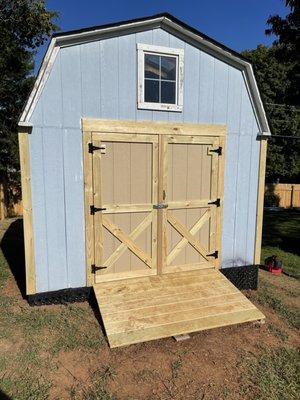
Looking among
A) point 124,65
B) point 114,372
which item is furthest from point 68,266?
point 124,65

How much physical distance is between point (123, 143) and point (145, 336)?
2811mm

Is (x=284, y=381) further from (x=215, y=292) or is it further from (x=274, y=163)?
(x=274, y=163)

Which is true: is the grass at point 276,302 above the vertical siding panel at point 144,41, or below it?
below

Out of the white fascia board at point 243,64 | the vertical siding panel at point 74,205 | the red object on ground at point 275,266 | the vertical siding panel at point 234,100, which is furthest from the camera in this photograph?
the red object on ground at point 275,266

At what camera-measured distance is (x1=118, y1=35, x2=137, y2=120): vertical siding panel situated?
4871 millimetres

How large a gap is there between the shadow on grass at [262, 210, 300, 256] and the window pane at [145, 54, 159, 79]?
6.67m

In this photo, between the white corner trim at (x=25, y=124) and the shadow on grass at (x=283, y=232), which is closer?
the white corner trim at (x=25, y=124)

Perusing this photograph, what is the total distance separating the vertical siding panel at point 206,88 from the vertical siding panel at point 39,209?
262 cm

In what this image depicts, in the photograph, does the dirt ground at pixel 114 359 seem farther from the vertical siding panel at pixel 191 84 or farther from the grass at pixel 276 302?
the vertical siding panel at pixel 191 84

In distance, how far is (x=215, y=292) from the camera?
5133mm

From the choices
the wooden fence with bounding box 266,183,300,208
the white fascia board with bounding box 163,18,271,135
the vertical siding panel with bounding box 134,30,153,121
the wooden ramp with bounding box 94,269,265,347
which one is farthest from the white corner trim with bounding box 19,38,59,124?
the wooden fence with bounding box 266,183,300,208

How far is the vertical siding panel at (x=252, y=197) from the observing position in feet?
19.0

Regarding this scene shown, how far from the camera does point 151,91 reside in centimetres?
511

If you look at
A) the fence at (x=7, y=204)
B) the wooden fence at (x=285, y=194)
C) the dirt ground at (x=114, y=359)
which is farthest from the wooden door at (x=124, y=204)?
the wooden fence at (x=285, y=194)
